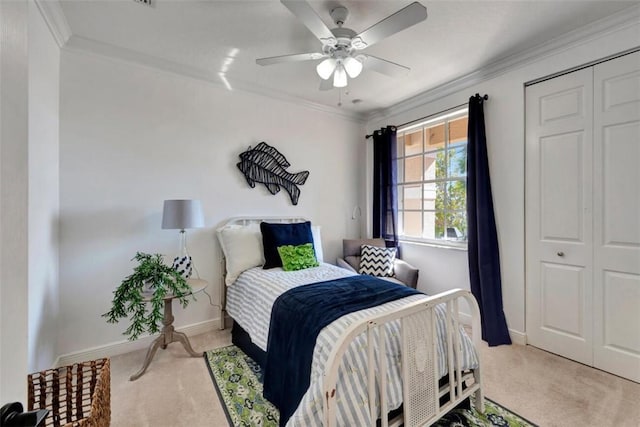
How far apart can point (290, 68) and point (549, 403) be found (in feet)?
10.9

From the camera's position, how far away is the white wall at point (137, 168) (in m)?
2.33

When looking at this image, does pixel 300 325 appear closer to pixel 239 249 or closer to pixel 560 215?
pixel 239 249

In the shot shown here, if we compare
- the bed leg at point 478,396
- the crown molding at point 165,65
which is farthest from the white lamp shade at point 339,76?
the bed leg at point 478,396

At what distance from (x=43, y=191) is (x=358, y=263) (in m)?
2.98

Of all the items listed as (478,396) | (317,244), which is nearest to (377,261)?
(317,244)

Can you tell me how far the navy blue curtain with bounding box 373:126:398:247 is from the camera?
376 centimetres

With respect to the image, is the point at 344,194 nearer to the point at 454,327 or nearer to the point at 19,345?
the point at 454,327

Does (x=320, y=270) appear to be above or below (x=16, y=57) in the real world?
below

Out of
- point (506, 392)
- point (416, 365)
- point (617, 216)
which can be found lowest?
point (506, 392)

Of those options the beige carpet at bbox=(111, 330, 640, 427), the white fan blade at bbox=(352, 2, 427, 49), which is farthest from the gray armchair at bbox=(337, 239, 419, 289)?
the white fan blade at bbox=(352, 2, 427, 49)

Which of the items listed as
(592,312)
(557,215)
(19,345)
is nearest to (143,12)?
(19,345)

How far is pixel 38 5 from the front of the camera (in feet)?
6.09

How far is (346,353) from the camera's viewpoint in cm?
132

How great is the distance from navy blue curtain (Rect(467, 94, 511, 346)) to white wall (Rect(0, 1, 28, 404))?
3.04 meters
